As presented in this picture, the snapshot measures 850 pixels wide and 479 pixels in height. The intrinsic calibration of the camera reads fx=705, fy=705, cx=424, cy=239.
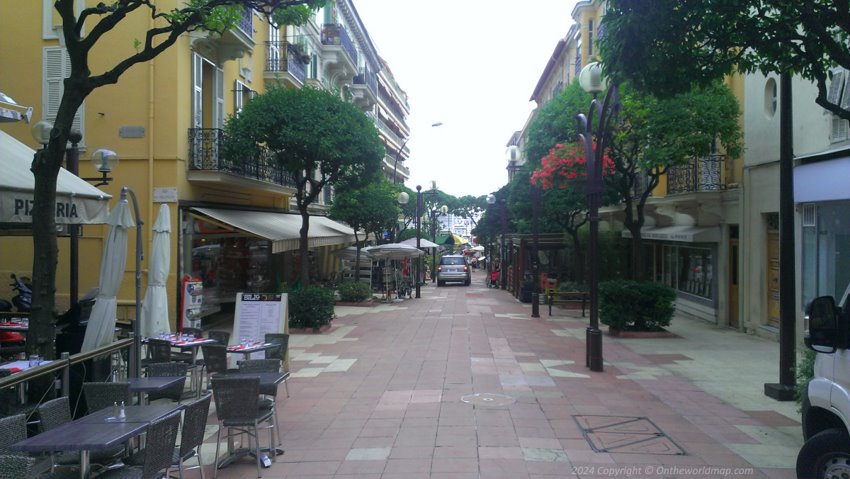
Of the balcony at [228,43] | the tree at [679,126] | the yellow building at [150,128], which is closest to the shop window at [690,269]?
the tree at [679,126]

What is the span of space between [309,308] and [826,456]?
1312 cm

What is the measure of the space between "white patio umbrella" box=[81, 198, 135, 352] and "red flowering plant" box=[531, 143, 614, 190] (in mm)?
12699

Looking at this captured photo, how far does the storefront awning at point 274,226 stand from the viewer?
18.2 m

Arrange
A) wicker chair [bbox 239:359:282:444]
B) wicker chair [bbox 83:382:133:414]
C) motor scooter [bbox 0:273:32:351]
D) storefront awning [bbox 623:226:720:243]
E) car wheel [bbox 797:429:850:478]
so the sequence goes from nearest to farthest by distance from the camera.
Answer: car wheel [bbox 797:429:850:478], wicker chair [bbox 83:382:133:414], wicker chair [bbox 239:359:282:444], motor scooter [bbox 0:273:32:351], storefront awning [bbox 623:226:720:243]

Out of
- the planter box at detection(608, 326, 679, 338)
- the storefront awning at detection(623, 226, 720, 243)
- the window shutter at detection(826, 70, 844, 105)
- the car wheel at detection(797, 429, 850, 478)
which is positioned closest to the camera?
the car wheel at detection(797, 429, 850, 478)

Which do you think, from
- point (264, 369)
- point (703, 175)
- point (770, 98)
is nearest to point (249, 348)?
point (264, 369)

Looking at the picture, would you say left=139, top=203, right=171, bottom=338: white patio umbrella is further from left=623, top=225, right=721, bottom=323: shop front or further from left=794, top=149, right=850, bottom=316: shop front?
left=623, top=225, right=721, bottom=323: shop front

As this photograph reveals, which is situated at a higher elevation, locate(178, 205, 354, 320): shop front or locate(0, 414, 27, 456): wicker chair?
locate(178, 205, 354, 320): shop front

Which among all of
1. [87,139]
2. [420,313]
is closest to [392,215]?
[420,313]

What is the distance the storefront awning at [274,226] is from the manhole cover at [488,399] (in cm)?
1015

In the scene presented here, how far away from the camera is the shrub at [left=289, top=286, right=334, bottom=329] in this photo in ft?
56.2

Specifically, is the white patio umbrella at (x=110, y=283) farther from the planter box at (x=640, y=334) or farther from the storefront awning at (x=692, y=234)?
the storefront awning at (x=692, y=234)

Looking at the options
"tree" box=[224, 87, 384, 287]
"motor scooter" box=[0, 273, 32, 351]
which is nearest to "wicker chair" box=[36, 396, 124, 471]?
"motor scooter" box=[0, 273, 32, 351]

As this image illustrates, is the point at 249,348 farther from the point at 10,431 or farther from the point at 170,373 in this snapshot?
the point at 10,431
